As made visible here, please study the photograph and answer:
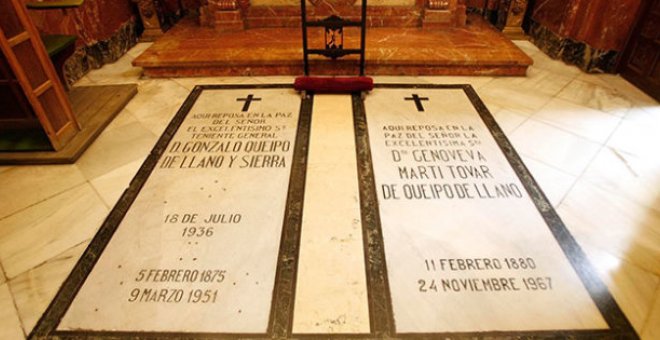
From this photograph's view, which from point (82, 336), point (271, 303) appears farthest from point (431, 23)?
point (82, 336)

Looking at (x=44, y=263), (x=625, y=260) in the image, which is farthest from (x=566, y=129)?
(x=44, y=263)

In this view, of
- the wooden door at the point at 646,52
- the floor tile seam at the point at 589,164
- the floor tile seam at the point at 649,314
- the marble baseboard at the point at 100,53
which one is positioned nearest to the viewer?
the floor tile seam at the point at 649,314

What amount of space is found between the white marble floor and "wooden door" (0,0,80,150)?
0.87 ft

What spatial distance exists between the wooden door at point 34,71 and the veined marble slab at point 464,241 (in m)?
2.17

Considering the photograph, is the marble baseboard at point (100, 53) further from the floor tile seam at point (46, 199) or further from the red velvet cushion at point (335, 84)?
the red velvet cushion at point (335, 84)

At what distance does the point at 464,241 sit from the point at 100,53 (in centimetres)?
402

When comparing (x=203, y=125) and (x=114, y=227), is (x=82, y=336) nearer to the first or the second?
(x=114, y=227)

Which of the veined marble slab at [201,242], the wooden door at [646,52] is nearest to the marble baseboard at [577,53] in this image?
the wooden door at [646,52]

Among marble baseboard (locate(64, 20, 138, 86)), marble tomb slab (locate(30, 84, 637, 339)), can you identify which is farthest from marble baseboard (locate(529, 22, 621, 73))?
marble baseboard (locate(64, 20, 138, 86))

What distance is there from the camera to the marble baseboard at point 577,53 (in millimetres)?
3561

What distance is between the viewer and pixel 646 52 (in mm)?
3262

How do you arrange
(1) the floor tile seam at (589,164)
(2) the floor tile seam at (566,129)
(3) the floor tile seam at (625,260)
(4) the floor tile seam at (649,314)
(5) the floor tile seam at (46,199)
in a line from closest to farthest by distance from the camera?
(4) the floor tile seam at (649,314) → (3) the floor tile seam at (625,260) → (5) the floor tile seam at (46,199) → (1) the floor tile seam at (589,164) → (2) the floor tile seam at (566,129)

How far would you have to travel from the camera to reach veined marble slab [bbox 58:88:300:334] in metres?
1.56

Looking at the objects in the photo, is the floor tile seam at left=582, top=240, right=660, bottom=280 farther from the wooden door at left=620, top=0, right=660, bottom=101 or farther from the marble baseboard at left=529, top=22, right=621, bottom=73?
the marble baseboard at left=529, top=22, right=621, bottom=73
